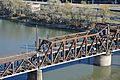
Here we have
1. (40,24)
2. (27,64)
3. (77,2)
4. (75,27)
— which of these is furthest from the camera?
(77,2)

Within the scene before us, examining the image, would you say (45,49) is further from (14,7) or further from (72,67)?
(14,7)

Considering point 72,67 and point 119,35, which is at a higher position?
point 119,35

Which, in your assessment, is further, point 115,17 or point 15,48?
point 115,17

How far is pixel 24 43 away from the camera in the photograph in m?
69.2

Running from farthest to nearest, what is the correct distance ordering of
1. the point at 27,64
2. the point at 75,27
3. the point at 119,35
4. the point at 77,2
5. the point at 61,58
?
the point at 77,2 → the point at 75,27 → the point at 119,35 → the point at 61,58 → the point at 27,64

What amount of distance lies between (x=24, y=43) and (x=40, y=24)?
24.5m

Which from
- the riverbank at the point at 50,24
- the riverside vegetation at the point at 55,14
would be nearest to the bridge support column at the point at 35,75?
the riverbank at the point at 50,24

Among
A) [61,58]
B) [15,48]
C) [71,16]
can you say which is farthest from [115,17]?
[61,58]

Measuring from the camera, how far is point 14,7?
10662 centimetres

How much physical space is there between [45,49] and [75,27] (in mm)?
41426

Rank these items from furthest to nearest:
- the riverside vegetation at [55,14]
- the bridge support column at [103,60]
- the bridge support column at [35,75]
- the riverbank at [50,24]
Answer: the riverside vegetation at [55,14]
the riverbank at [50,24]
the bridge support column at [103,60]
the bridge support column at [35,75]

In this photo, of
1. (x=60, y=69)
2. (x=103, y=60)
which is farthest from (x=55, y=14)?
(x=60, y=69)

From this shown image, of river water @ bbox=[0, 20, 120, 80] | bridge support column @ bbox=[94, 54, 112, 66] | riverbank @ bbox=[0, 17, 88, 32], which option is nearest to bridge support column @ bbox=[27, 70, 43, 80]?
river water @ bbox=[0, 20, 120, 80]

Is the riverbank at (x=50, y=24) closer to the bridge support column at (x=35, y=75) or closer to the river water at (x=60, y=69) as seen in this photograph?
the river water at (x=60, y=69)
